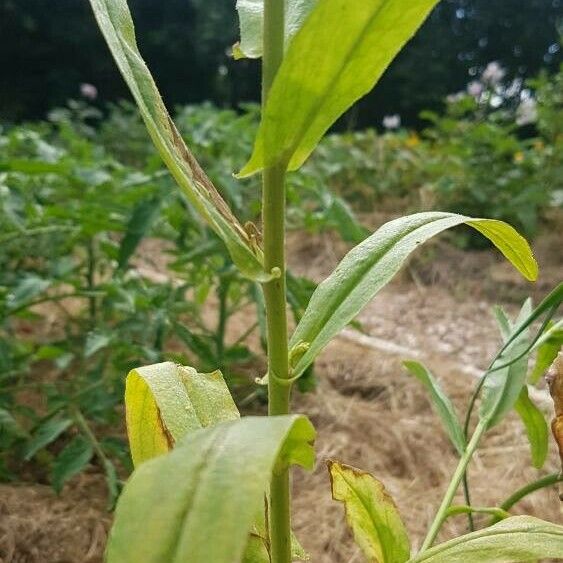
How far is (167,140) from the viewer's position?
42 centimetres

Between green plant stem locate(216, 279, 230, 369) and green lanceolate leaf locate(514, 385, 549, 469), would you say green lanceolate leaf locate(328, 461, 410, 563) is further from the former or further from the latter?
green plant stem locate(216, 279, 230, 369)

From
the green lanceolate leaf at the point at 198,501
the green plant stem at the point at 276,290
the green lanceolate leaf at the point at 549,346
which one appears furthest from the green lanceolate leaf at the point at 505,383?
the green lanceolate leaf at the point at 198,501

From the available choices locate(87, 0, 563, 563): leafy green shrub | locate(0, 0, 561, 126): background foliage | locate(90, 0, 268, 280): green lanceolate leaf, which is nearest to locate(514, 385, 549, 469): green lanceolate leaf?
locate(87, 0, 563, 563): leafy green shrub

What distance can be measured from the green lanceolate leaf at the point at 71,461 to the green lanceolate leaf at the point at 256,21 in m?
0.56

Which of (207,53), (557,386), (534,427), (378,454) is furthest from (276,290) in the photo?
(207,53)

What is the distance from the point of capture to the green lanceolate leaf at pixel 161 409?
45cm

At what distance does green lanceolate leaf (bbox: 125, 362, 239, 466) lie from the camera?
1.47 feet

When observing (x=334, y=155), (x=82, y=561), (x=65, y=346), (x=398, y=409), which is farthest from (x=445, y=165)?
(x=82, y=561)

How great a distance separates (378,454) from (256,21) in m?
0.93

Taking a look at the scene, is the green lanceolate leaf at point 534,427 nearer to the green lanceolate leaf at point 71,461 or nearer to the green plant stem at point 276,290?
the green plant stem at point 276,290

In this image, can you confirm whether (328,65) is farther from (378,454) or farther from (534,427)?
(378,454)

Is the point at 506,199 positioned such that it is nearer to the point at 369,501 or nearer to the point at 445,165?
the point at 445,165

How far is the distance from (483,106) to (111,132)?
9.12ft

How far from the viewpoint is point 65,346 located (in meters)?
1.14
